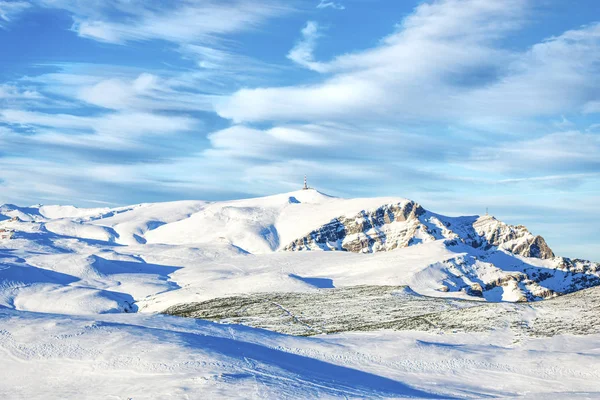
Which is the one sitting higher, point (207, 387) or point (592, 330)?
point (592, 330)

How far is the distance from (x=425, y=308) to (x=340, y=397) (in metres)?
51.7

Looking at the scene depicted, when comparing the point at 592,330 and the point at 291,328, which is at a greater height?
the point at 592,330

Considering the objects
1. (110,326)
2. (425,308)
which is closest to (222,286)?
(425,308)

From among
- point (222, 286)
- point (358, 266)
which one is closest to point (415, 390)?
point (222, 286)

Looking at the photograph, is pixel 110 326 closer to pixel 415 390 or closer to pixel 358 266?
pixel 415 390

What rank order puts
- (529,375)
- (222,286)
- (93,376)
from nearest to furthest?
(93,376), (529,375), (222,286)

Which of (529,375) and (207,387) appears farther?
(529,375)

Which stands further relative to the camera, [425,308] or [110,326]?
[425,308]

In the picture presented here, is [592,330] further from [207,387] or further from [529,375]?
[207,387]

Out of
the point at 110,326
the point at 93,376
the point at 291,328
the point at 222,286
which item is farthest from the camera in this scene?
the point at 222,286

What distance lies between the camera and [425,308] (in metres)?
91.3

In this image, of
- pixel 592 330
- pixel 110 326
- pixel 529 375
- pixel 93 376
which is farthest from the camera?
pixel 592 330

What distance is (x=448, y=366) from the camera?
178 ft

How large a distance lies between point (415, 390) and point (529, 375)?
1049 centimetres
